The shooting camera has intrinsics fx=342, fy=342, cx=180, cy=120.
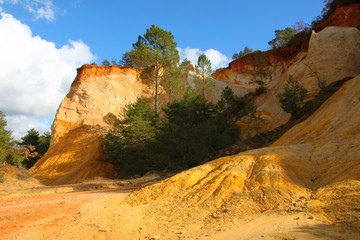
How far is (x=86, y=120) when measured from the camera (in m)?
35.1

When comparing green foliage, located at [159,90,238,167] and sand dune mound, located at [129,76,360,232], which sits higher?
green foliage, located at [159,90,238,167]

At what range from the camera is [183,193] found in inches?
342

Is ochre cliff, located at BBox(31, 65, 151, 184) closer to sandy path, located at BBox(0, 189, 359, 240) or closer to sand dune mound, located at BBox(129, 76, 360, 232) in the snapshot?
sandy path, located at BBox(0, 189, 359, 240)

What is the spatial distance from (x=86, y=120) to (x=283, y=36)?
107 feet

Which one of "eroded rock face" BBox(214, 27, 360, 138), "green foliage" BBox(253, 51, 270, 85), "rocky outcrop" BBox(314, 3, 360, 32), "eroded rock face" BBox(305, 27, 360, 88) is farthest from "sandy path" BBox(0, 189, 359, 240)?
"green foliage" BBox(253, 51, 270, 85)

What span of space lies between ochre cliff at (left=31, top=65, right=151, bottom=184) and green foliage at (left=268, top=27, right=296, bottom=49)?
24086mm

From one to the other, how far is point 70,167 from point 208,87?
1816cm

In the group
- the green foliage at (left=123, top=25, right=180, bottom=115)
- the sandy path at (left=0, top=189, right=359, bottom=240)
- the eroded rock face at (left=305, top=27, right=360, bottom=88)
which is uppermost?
the green foliage at (left=123, top=25, right=180, bottom=115)

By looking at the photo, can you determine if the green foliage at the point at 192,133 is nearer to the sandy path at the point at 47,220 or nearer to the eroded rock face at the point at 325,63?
the eroded rock face at the point at 325,63

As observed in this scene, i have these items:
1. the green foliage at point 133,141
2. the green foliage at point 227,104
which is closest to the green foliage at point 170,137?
the green foliage at point 133,141

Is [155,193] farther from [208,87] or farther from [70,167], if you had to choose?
[208,87]

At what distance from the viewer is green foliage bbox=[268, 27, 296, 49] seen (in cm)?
5034

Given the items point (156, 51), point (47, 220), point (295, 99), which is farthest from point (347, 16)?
point (47, 220)

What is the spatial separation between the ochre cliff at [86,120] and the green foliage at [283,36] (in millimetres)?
24086
